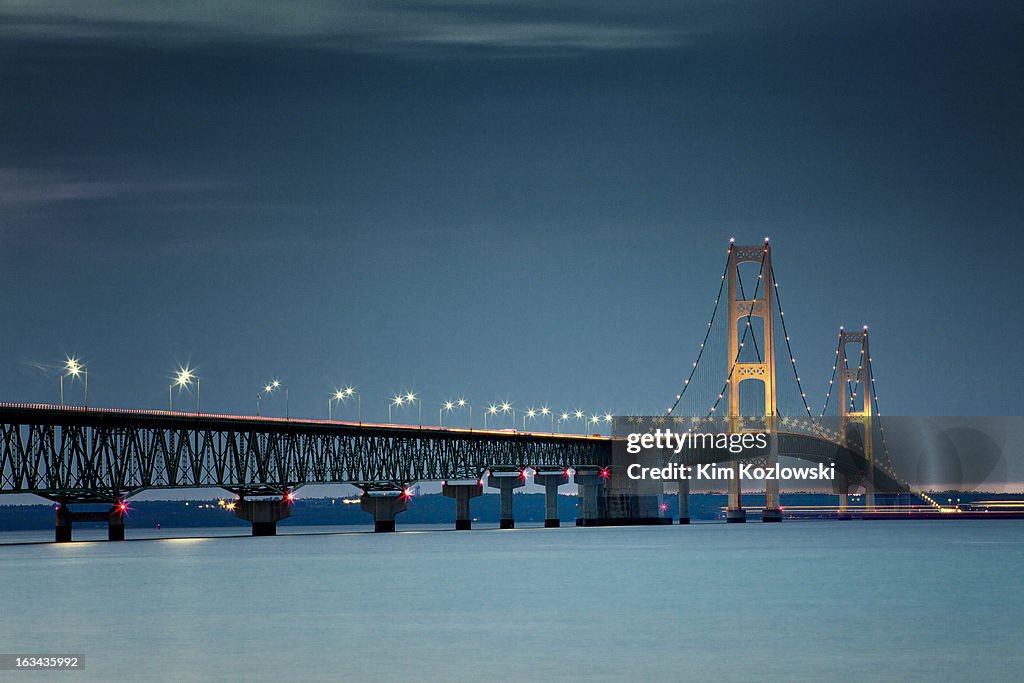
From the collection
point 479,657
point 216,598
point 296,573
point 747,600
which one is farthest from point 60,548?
point 479,657

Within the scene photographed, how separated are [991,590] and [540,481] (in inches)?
4523

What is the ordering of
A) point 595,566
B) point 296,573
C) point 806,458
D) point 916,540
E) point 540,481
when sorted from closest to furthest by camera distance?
point 296,573 < point 595,566 < point 916,540 < point 806,458 < point 540,481

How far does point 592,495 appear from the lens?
18112cm

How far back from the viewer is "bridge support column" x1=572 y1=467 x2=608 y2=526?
6988 inches

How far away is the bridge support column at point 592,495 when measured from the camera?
178 meters

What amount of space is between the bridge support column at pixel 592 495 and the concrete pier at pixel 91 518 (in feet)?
222

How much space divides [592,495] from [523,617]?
437 feet

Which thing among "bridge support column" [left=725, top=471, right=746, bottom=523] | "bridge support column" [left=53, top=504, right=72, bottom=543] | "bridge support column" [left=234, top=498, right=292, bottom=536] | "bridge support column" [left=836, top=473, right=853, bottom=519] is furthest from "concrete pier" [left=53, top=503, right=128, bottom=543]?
"bridge support column" [left=836, top=473, right=853, bottom=519]

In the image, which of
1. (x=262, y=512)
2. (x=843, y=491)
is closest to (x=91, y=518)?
(x=262, y=512)

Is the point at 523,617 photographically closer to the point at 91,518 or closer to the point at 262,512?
the point at 91,518

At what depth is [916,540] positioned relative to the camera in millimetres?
119812

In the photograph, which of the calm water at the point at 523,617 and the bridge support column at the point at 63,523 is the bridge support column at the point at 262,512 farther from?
the calm water at the point at 523,617

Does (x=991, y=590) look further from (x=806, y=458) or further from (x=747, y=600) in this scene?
(x=806, y=458)

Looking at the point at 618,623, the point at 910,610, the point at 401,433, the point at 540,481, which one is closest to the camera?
the point at 618,623
